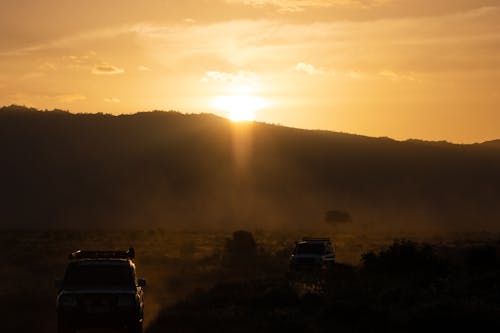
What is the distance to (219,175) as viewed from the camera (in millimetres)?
155000

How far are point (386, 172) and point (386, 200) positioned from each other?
36.2ft

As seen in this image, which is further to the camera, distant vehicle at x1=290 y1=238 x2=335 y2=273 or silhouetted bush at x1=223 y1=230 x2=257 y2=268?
silhouetted bush at x1=223 y1=230 x2=257 y2=268

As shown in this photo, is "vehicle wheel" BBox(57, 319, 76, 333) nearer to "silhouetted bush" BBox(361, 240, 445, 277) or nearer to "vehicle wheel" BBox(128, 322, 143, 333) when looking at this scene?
"vehicle wheel" BBox(128, 322, 143, 333)

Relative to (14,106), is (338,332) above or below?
below

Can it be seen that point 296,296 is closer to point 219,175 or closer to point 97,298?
point 97,298

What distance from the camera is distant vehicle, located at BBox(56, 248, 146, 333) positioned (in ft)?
67.4

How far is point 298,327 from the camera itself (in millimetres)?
21609

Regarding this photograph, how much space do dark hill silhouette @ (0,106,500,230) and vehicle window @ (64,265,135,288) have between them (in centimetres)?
10436

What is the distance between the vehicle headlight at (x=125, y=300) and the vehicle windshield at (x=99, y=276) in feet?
1.64

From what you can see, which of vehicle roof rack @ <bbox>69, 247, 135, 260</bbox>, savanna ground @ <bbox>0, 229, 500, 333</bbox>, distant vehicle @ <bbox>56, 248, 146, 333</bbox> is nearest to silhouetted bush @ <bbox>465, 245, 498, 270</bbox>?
savanna ground @ <bbox>0, 229, 500, 333</bbox>

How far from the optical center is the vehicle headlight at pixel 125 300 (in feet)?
68.0

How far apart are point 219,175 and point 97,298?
441ft

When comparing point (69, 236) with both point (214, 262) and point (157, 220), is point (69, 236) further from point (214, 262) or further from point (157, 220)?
point (157, 220)

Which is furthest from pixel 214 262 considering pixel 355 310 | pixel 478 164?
pixel 478 164
